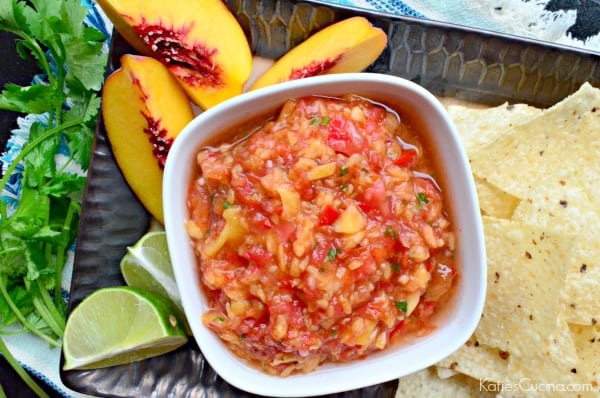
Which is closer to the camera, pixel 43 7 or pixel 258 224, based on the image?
pixel 258 224

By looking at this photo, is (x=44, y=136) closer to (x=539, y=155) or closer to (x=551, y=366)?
(x=539, y=155)

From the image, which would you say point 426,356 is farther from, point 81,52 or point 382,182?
point 81,52

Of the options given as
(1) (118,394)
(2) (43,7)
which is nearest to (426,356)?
(1) (118,394)

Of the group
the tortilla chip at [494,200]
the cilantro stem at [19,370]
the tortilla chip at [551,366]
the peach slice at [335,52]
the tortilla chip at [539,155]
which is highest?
the peach slice at [335,52]

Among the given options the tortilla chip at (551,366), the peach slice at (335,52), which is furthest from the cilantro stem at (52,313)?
the tortilla chip at (551,366)

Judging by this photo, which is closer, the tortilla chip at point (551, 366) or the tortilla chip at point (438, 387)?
the tortilla chip at point (551, 366)

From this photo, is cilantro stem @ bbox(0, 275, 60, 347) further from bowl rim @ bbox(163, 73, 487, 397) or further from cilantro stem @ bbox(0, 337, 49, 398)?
bowl rim @ bbox(163, 73, 487, 397)

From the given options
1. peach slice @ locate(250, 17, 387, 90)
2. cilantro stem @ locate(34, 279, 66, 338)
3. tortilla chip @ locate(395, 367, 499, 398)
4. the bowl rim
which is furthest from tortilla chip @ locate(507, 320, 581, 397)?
cilantro stem @ locate(34, 279, 66, 338)

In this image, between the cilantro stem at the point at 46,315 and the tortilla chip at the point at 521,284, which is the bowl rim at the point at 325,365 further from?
the cilantro stem at the point at 46,315
